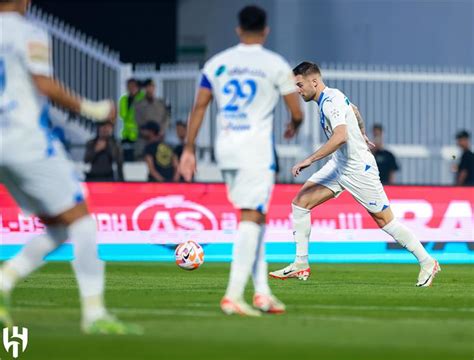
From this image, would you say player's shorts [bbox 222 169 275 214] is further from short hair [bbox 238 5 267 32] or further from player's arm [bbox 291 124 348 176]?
player's arm [bbox 291 124 348 176]

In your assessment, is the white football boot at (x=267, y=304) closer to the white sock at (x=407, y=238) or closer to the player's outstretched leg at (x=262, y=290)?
the player's outstretched leg at (x=262, y=290)

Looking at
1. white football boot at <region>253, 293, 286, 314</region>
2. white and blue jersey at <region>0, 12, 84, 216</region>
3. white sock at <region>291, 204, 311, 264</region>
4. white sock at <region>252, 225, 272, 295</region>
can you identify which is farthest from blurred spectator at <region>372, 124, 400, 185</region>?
white and blue jersey at <region>0, 12, 84, 216</region>

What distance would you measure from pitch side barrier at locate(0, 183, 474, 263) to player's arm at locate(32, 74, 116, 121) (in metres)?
10.8

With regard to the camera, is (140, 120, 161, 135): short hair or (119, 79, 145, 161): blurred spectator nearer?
(140, 120, 161, 135): short hair

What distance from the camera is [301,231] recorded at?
1582 cm

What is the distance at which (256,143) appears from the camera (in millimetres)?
11164

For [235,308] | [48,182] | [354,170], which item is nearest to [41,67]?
[48,182]

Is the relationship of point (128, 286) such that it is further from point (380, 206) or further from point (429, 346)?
point (429, 346)

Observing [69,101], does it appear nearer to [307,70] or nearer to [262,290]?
[262,290]

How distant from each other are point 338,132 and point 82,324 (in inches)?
209

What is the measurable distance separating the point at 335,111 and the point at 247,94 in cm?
395

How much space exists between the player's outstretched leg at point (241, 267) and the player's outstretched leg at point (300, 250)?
4.59m

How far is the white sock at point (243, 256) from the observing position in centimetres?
1101

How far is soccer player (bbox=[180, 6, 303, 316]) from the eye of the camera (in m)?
11.1
